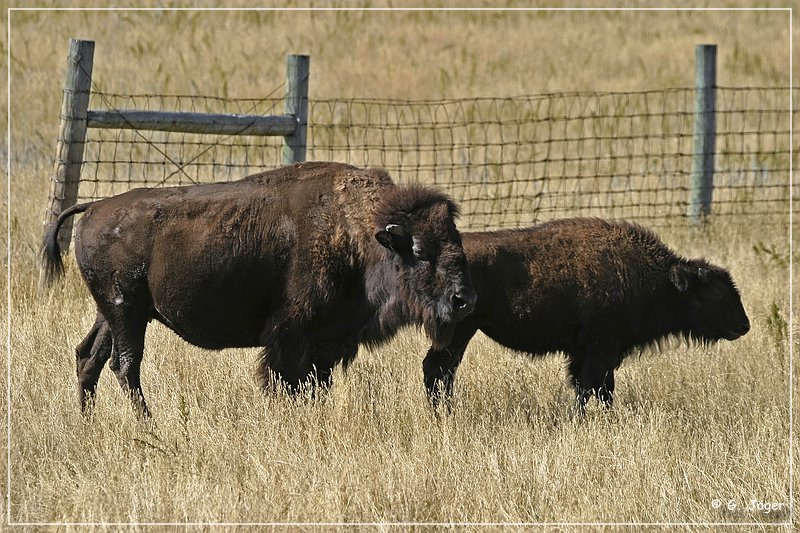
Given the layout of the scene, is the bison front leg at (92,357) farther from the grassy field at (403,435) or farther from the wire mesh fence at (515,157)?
the wire mesh fence at (515,157)

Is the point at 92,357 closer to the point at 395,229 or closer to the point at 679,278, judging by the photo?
the point at 395,229

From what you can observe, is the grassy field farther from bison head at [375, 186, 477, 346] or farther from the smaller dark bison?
bison head at [375, 186, 477, 346]

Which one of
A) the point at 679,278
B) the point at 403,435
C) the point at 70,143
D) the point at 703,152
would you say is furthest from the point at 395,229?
the point at 703,152

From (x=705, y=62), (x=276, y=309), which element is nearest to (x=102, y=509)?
(x=276, y=309)

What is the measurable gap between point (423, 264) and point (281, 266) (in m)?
0.88

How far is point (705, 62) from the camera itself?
12984 mm

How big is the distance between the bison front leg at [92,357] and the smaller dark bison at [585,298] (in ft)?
6.97

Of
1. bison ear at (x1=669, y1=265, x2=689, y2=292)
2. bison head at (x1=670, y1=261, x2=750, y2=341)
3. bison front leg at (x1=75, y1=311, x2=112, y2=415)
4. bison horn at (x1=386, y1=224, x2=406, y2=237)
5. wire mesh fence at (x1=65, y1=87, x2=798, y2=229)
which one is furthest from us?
wire mesh fence at (x1=65, y1=87, x2=798, y2=229)

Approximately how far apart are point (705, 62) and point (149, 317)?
8.27 meters

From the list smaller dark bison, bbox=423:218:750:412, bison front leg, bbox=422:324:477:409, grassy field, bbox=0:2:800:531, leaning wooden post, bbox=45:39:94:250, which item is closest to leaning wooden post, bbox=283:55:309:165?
leaning wooden post, bbox=45:39:94:250

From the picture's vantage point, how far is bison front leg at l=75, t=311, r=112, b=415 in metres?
7.20

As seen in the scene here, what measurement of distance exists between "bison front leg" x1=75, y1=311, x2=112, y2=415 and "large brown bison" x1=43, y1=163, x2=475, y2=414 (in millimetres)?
275

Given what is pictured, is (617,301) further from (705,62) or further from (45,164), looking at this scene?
(45,164)

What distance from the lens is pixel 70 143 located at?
9.64 metres
